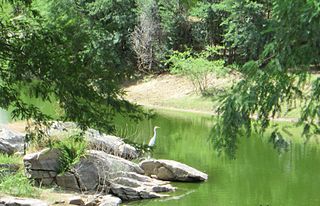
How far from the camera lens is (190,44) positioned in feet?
120

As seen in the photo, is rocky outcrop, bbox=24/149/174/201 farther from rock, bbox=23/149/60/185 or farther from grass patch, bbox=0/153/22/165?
grass patch, bbox=0/153/22/165

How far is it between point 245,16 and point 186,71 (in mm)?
4626

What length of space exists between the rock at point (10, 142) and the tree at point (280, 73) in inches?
358

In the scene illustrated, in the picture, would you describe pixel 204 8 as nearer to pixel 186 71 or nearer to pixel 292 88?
pixel 186 71

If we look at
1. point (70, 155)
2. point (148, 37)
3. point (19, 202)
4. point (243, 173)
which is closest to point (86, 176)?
point (70, 155)

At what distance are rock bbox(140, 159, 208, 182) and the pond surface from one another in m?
0.28

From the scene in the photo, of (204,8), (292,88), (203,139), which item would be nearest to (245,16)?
Result: (204,8)

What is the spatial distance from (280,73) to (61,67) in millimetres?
1732

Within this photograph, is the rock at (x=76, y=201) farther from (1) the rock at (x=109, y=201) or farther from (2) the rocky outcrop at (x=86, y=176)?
(2) the rocky outcrop at (x=86, y=176)

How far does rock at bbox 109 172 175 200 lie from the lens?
12094mm

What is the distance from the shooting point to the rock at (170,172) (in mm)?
13672

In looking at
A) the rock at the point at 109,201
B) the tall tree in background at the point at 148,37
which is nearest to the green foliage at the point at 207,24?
the tall tree in background at the point at 148,37

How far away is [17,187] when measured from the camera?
10820 mm

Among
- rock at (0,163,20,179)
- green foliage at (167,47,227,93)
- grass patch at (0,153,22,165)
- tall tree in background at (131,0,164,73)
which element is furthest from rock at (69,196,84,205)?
tall tree in background at (131,0,164,73)
